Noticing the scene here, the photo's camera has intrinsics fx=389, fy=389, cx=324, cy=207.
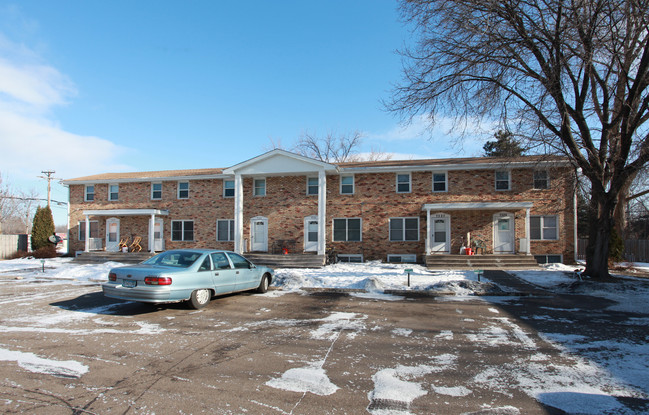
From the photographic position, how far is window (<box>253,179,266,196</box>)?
2200 centimetres

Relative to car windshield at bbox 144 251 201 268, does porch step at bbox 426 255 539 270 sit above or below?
below

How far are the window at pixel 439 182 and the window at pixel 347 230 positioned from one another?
4368 mm

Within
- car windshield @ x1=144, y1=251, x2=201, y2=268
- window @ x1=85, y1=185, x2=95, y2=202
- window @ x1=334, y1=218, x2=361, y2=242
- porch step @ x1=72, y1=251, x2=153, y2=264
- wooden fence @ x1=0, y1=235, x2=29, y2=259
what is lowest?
porch step @ x1=72, y1=251, x2=153, y2=264

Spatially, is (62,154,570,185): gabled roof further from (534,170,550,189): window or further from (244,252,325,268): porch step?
(244,252,325,268): porch step

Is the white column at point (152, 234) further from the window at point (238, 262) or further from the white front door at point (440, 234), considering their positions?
the white front door at point (440, 234)

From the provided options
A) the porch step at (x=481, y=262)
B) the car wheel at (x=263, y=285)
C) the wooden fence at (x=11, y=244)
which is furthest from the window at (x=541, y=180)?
the wooden fence at (x=11, y=244)

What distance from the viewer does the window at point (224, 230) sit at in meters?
22.5

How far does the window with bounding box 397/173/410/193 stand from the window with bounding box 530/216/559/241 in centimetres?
635

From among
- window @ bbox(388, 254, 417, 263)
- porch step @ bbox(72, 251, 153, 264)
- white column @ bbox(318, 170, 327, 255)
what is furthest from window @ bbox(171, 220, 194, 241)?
window @ bbox(388, 254, 417, 263)

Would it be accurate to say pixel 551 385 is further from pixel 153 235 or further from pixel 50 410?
pixel 153 235

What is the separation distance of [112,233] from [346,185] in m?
15.1

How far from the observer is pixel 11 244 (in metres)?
25.3

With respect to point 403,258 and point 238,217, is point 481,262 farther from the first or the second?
point 238,217

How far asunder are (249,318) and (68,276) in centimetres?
1074
